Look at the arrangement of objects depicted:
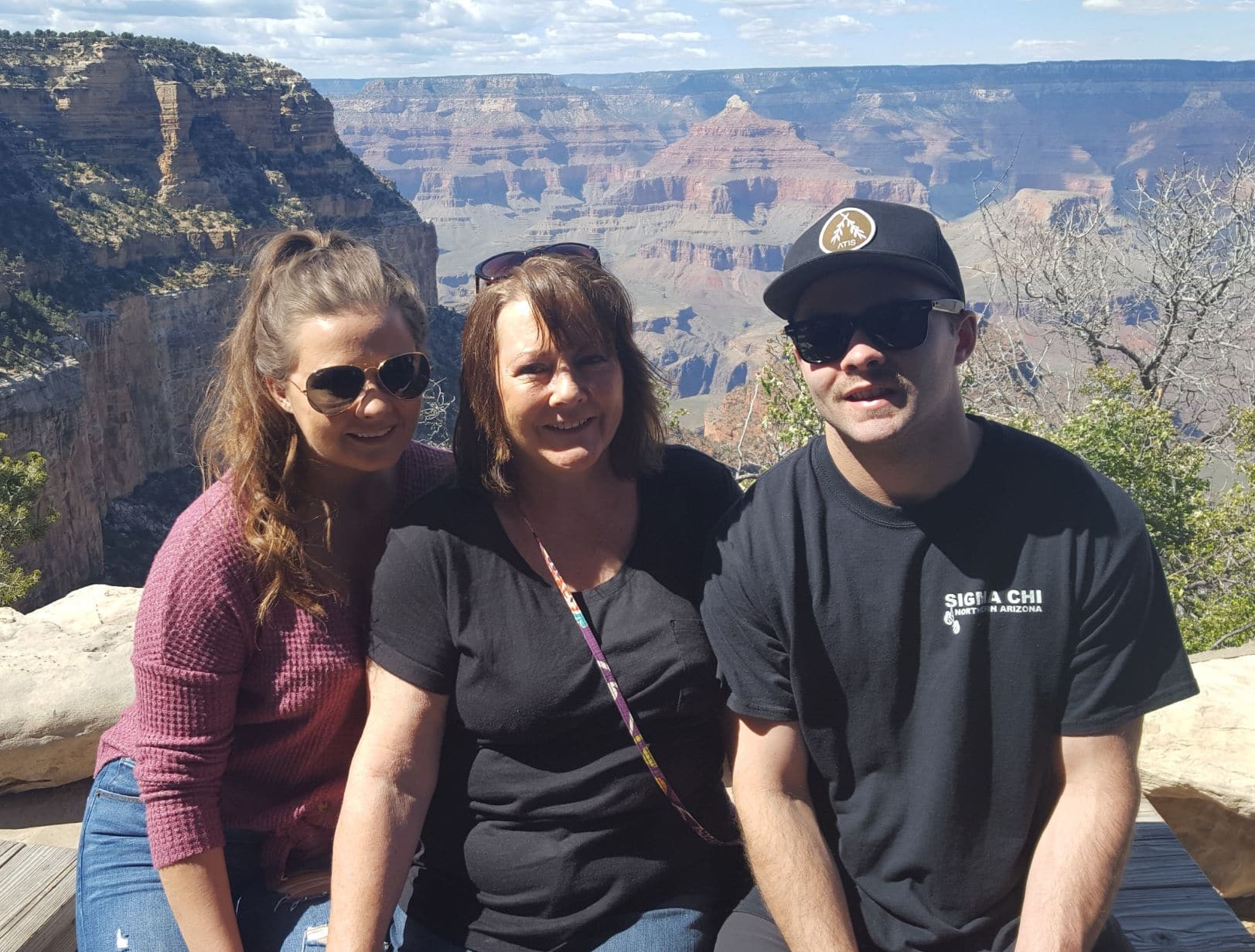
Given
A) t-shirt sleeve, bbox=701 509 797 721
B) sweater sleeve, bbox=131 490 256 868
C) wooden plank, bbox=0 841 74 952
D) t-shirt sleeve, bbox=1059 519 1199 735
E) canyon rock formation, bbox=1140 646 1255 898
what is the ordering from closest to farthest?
t-shirt sleeve, bbox=1059 519 1199 735 → t-shirt sleeve, bbox=701 509 797 721 → sweater sleeve, bbox=131 490 256 868 → wooden plank, bbox=0 841 74 952 → canyon rock formation, bbox=1140 646 1255 898

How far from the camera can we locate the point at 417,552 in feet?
8.29

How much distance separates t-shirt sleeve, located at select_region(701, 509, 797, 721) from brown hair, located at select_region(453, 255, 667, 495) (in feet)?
1.40

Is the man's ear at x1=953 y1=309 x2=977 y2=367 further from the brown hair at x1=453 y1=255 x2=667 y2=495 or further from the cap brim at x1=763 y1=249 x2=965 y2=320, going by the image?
the brown hair at x1=453 y1=255 x2=667 y2=495

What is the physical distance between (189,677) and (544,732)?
2.74ft

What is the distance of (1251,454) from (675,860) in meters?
11.7

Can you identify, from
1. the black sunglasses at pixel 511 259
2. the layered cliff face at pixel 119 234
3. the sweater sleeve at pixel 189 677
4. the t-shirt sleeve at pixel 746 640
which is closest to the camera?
the t-shirt sleeve at pixel 746 640

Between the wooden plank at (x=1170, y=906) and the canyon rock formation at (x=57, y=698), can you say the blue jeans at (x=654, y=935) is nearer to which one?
the wooden plank at (x=1170, y=906)

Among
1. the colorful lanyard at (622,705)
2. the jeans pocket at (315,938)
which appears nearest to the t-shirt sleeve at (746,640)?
the colorful lanyard at (622,705)

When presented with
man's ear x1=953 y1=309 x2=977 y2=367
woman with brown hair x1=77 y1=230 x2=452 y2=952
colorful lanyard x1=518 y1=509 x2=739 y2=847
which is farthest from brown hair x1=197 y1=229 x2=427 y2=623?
man's ear x1=953 y1=309 x2=977 y2=367

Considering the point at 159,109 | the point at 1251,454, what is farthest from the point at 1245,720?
the point at 159,109

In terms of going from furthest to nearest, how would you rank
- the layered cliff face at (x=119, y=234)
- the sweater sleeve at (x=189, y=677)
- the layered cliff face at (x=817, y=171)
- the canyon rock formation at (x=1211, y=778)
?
the layered cliff face at (x=817, y=171) → the layered cliff face at (x=119, y=234) → the canyon rock formation at (x=1211, y=778) → the sweater sleeve at (x=189, y=677)

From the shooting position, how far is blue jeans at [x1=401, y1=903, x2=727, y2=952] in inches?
95.7

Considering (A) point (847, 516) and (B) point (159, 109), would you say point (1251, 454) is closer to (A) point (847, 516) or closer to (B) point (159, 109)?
(A) point (847, 516)

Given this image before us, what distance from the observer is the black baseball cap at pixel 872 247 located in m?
2.29
